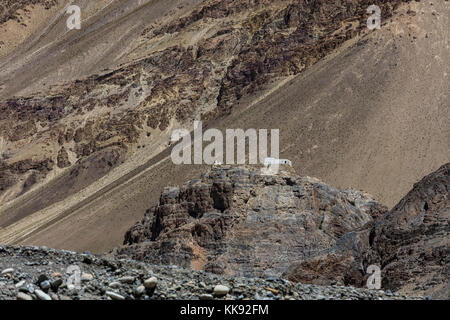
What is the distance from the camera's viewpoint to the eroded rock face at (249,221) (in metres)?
25.2

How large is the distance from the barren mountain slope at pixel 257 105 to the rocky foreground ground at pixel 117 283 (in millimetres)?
34595

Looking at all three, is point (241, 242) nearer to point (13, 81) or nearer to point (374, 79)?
point (374, 79)

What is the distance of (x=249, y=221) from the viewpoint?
2733 cm

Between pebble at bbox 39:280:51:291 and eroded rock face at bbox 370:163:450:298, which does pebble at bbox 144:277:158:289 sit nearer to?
pebble at bbox 39:280:51:291

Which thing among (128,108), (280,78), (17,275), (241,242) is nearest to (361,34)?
(280,78)

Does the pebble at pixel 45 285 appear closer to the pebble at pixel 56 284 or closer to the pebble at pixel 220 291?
the pebble at pixel 56 284

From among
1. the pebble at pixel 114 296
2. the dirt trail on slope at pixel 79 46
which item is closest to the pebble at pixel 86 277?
the pebble at pixel 114 296

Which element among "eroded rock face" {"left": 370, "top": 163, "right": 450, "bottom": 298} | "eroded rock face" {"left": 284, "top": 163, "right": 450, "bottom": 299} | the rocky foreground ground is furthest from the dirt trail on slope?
the rocky foreground ground

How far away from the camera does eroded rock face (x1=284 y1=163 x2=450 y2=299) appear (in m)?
14.0

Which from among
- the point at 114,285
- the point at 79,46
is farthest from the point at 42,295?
the point at 79,46

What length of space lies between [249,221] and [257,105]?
38.9 metres

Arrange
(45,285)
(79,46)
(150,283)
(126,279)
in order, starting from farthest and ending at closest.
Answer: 1. (79,46)
2. (126,279)
3. (150,283)
4. (45,285)

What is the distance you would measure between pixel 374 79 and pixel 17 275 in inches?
2056

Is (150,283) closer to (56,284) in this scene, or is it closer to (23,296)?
(56,284)
